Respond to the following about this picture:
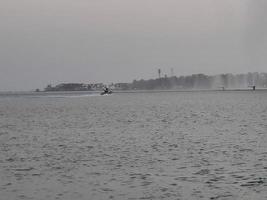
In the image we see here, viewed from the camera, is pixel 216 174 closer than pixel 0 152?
Yes

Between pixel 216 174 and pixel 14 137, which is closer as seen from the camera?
pixel 216 174

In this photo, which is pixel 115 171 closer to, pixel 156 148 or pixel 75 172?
pixel 75 172

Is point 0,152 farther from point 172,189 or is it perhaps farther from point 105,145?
point 172,189

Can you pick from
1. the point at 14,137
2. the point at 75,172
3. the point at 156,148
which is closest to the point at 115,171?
the point at 75,172

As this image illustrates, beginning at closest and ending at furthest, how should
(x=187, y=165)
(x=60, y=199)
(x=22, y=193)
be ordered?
(x=60, y=199) → (x=22, y=193) → (x=187, y=165)

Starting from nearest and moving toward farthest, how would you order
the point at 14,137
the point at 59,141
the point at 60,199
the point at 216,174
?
the point at 60,199
the point at 216,174
the point at 59,141
the point at 14,137

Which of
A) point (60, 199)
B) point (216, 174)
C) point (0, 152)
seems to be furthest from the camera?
point (0, 152)

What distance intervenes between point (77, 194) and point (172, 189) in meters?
4.28

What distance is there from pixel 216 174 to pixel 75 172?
763 centimetres

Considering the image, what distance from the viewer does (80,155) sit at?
34469 millimetres

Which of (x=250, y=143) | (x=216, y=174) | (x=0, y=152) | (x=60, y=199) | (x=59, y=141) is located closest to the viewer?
(x=60, y=199)

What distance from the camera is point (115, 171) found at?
27484 millimetres

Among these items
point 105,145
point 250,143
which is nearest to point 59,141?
point 105,145

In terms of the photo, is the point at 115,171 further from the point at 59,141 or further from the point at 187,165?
the point at 59,141
